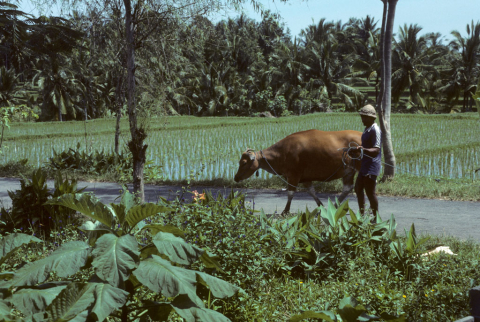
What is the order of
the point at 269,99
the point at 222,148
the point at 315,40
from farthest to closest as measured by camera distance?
the point at 315,40
the point at 269,99
the point at 222,148

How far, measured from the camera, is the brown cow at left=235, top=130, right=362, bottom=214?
791 cm

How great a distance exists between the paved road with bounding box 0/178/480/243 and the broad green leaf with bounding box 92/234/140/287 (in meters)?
3.40

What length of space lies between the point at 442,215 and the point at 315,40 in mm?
32230

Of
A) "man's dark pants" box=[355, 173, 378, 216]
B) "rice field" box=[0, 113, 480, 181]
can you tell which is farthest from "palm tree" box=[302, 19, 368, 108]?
"man's dark pants" box=[355, 173, 378, 216]

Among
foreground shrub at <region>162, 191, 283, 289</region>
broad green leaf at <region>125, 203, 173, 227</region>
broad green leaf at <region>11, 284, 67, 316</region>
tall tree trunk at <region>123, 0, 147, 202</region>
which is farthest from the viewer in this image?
tall tree trunk at <region>123, 0, 147, 202</region>

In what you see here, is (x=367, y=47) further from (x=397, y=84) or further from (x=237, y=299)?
(x=237, y=299)

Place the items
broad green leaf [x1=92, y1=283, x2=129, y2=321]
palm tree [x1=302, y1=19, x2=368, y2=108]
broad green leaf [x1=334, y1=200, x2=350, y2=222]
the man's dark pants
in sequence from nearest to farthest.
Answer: broad green leaf [x1=92, y1=283, x2=129, y2=321], broad green leaf [x1=334, y1=200, x2=350, y2=222], the man's dark pants, palm tree [x1=302, y1=19, x2=368, y2=108]

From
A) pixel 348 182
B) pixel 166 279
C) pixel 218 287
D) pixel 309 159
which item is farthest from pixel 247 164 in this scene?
pixel 166 279

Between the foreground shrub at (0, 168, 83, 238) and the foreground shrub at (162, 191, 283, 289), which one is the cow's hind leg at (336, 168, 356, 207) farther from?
the foreground shrub at (0, 168, 83, 238)

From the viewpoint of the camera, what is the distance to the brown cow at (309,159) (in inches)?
312

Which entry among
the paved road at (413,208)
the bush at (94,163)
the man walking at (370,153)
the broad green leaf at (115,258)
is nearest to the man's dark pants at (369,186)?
the man walking at (370,153)

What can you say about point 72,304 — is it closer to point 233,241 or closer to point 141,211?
point 141,211

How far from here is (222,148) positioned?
16.1 m

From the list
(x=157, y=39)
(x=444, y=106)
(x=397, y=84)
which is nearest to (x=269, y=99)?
(x=397, y=84)
